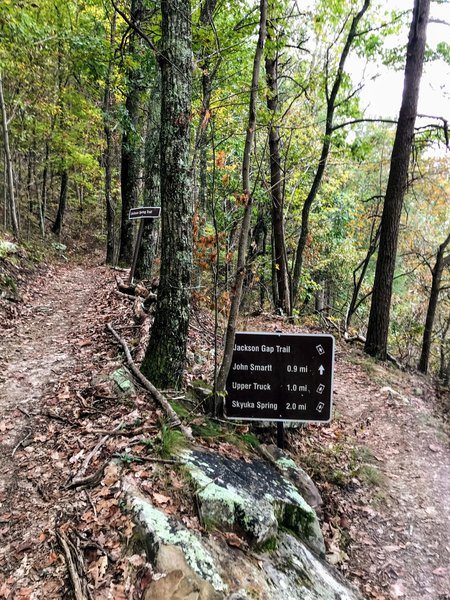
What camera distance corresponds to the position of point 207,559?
2867 millimetres

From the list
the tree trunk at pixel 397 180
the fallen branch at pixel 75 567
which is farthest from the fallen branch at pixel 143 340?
the tree trunk at pixel 397 180

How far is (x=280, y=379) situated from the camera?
16.8 ft

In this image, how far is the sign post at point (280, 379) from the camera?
Result: 16.6 ft

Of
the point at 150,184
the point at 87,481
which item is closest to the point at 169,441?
the point at 87,481

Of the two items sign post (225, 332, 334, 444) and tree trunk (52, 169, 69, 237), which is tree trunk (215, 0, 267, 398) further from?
tree trunk (52, 169, 69, 237)

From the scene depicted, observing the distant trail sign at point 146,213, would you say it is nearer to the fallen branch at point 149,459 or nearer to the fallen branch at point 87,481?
the fallen branch at point 149,459

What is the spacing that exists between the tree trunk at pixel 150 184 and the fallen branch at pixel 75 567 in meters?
8.46

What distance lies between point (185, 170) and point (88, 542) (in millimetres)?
3574

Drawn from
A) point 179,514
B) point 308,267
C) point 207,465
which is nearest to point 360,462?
point 207,465

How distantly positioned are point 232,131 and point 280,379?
3595 millimetres

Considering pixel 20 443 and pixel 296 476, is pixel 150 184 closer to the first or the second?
pixel 20 443

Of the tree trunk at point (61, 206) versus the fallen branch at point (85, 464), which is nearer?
the fallen branch at point (85, 464)

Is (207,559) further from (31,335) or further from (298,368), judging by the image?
(31,335)

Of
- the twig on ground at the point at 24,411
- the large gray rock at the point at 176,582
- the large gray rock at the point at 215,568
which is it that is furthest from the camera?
the twig on ground at the point at 24,411
